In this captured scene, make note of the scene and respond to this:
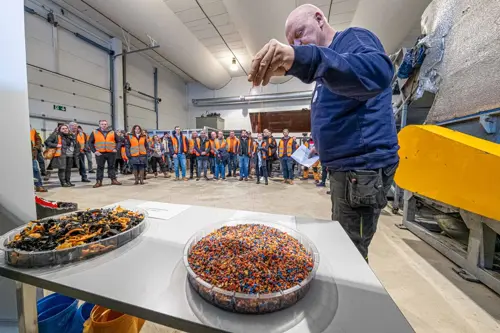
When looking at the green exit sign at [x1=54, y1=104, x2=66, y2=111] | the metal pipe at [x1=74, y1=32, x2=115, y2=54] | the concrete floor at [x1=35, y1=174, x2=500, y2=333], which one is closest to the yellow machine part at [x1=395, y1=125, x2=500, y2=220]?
the concrete floor at [x1=35, y1=174, x2=500, y2=333]

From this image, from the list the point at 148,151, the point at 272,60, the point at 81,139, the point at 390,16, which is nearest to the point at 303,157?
the point at 272,60

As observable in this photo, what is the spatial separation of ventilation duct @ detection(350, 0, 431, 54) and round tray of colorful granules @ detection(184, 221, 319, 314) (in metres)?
5.27

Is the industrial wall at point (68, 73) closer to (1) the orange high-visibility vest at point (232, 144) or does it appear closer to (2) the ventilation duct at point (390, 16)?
(1) the orange high-visibility vest at point (232, 144)

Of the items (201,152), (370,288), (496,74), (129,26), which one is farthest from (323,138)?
(129,26)

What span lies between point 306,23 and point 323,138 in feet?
1.63

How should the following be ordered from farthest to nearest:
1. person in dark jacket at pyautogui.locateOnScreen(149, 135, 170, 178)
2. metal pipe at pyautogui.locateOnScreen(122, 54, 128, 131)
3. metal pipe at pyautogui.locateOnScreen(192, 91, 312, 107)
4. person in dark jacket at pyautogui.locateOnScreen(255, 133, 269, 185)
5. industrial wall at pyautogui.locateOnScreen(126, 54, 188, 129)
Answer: metal pipe at pyautogui.locateOnScreen(192, 91, 312, 107), industrial wall at pyautogui.locateOnScreen(126, 54, 188, 129), metal pipe at pyautogui.locateOnScreen(122, 54, 128, 131), person in dark jacket at pyautogui.locateOnScreen(149, 135, 170, 178), person in dark jacket at pyautogui.locateOnScreen(255, 133, 269, 185)

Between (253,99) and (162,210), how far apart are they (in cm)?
926

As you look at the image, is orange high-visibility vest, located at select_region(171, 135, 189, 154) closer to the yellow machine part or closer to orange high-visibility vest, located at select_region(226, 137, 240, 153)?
orange high-visibility vest, located at select_region(226, 137, 240, 153)

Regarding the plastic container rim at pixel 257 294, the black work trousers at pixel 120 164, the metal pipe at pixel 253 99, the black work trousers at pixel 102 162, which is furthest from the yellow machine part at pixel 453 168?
the black work trousers at pixel 120 164

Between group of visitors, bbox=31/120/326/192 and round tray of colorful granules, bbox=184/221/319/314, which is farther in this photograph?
group of visitors, bbox=31/120/326/192

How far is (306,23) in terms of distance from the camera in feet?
2.81

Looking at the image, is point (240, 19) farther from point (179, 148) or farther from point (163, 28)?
point (179, 148)

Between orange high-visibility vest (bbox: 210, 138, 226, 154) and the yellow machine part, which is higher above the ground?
orange high-visibility vest (bbox: 210, 138, 226, 154)

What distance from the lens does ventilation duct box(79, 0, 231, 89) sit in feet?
15.0
